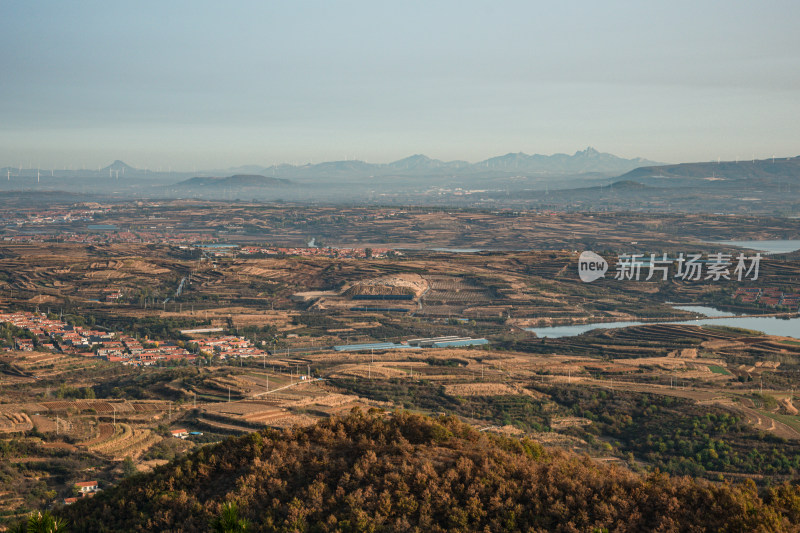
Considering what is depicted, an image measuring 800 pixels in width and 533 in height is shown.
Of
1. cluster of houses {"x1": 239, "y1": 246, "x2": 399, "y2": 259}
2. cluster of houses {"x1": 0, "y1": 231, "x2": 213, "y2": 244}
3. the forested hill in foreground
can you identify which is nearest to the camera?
the forested hill in foreground

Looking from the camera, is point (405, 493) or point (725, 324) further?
point (725, 324)

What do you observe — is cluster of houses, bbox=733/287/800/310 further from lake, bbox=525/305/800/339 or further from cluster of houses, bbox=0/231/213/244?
cluster of houses, bbox=0/231/213/244

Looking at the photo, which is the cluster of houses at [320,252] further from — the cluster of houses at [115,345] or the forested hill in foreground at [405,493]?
the forested hill in foreground at [405,493]

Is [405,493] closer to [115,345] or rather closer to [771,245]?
[115,345]

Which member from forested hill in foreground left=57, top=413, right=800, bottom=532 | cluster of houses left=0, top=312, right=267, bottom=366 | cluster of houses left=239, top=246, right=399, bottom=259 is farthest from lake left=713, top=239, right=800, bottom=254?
forested hill in foreground left=57, top=413, right=800, bottom=532

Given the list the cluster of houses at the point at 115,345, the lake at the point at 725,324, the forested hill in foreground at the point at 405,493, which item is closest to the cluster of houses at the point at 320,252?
the lake at the point at 725,324

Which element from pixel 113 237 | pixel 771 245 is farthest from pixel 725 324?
pixel 113 237

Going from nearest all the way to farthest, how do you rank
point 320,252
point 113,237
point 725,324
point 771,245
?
point 725,324 → point 320,252 → point 771,245 → point 113,237
